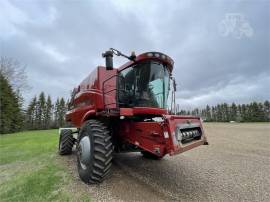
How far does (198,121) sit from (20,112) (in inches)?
1629

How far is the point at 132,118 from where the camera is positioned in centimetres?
550

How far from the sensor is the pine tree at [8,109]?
3472 cm

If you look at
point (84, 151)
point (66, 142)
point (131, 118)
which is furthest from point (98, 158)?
point (66, 142)

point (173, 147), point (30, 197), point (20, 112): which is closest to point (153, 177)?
point (173, 147)

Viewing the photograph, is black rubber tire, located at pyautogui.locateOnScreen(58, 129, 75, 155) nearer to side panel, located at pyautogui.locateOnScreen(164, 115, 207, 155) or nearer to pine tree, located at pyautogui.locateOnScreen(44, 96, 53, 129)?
side panel, located at pyautogui.locateOnScreen(164, 115, 207, 155)

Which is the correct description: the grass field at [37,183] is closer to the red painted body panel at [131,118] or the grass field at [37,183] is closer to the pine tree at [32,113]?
the red painted body panel at [131,118]

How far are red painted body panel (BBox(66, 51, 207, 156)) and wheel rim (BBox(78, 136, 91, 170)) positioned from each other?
0.77 m

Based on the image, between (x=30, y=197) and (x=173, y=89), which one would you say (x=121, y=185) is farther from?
(x=173, y=89)

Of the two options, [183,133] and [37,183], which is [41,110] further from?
[183,133]

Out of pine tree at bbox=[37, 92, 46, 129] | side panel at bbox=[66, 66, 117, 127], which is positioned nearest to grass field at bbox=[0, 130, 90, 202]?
side panel at bbox=[66, 66, 117, 127]

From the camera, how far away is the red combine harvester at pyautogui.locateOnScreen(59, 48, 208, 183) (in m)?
4.43

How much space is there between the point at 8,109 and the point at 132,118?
122 ft

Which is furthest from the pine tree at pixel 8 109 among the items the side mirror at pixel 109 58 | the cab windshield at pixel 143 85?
the side mirror at pixel 109 58

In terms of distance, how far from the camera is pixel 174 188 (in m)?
4.92
